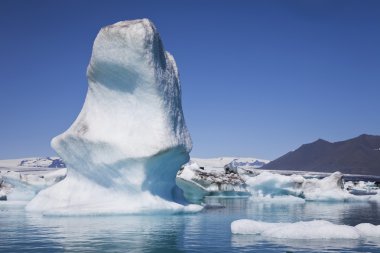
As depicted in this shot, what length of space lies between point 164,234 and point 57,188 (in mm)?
9324

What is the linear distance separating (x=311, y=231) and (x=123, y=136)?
10385 millimetres

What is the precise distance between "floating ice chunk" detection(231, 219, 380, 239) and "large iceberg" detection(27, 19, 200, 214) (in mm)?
7144

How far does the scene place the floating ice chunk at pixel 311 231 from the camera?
45.3 feet

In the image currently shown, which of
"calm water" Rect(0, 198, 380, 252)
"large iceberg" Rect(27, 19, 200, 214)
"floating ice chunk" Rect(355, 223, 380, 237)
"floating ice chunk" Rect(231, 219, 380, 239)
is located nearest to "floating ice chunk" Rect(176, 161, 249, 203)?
"large iceberg" Rect(27, 19, 200, 214)

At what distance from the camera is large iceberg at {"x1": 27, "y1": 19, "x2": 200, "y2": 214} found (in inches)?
847

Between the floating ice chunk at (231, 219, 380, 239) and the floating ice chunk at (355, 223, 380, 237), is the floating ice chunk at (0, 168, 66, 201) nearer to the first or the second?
the floating ice chunk at (231, 219, 380, 239)

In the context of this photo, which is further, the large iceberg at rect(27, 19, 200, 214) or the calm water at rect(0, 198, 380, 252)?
the large iceberg at rect(27, 19, 200, 214)

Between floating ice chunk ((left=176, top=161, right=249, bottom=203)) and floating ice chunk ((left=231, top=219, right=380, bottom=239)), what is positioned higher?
floating ice chunk ((left=176, top=161, right=249, bottom=203))

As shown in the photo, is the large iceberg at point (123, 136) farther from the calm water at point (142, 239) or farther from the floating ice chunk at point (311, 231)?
the floating ice chunk at point (311, 231)

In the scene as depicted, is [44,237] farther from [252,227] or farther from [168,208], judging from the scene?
[168,208]

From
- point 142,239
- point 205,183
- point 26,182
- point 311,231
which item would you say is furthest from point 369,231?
point 205,183

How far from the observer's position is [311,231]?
13859 millimetres

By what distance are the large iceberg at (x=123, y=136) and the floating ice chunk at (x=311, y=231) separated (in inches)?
281

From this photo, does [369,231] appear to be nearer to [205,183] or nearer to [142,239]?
[142,239]
